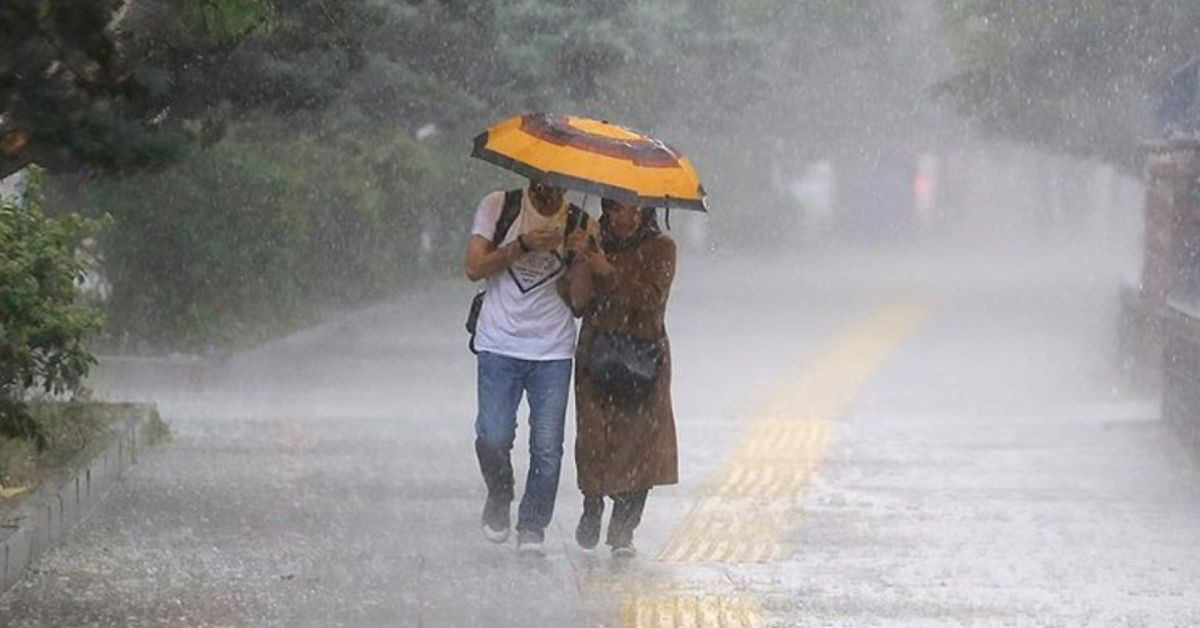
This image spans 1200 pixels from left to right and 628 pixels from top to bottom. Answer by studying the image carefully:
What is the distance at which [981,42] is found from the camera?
3125 cm

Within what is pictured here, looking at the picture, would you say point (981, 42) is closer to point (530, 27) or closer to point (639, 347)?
point (530, 27)

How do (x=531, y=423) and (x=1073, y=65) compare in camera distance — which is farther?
(x=1073, y=65)

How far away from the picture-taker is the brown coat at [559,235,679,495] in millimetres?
9867

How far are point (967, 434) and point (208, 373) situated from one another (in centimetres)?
590

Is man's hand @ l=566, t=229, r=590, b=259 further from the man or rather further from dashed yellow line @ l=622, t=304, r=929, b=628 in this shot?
dashed yellow line @ l=622, t=304, r=929, b=628

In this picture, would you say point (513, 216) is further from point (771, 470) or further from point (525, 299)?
point (771, 470)

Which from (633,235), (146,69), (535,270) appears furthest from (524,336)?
(146,69)

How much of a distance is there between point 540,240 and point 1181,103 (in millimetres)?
9060

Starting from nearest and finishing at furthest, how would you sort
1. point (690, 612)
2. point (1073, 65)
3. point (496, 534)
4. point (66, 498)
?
point (690, 612)
point (496, 534)
point (66, 498)
point (1073, 65)

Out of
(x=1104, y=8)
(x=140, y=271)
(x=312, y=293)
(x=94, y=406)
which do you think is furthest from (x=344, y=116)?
(x=94, y=406)

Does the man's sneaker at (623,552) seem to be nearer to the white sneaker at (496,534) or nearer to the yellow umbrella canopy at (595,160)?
the white sneaker at (496,534)

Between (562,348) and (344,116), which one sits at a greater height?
(344,116)

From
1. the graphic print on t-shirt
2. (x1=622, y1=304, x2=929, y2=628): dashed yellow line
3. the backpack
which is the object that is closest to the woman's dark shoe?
(x1=622, y1=304, x2=929, y2=628): dashed yellow line

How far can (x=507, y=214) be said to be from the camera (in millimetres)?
9977
